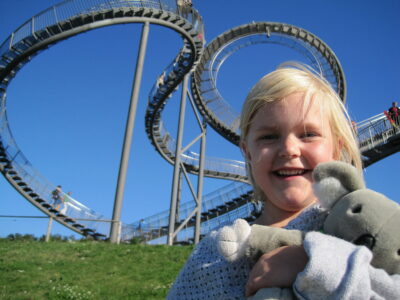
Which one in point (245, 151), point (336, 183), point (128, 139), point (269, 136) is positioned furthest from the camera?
point (128, 139)

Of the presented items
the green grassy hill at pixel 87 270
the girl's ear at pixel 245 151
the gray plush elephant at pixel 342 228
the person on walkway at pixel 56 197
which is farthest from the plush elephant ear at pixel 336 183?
the person on walkway at pixel 56 197

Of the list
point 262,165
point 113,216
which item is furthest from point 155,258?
point 262,165

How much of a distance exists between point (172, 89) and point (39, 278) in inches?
450

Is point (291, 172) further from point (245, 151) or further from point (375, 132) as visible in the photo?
point (375, 132)

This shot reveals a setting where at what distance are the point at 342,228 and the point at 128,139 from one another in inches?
497

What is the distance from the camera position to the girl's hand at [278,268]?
94 cm

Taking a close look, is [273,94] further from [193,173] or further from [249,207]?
[193,173]

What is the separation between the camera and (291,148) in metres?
1.32

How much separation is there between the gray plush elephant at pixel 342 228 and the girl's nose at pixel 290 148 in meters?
0.19

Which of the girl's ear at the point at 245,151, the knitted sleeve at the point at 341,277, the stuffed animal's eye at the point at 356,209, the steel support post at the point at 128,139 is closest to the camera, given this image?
the knitted sleeve at the point at 341,277

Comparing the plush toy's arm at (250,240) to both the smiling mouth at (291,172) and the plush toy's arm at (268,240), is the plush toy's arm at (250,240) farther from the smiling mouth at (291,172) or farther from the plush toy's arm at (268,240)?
the smiling mouth at (291,172)

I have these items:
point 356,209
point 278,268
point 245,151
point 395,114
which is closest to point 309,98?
point 245,151

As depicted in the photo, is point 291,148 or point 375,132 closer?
point 291,148

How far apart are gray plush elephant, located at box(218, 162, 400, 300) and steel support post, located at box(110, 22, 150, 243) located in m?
11.8
